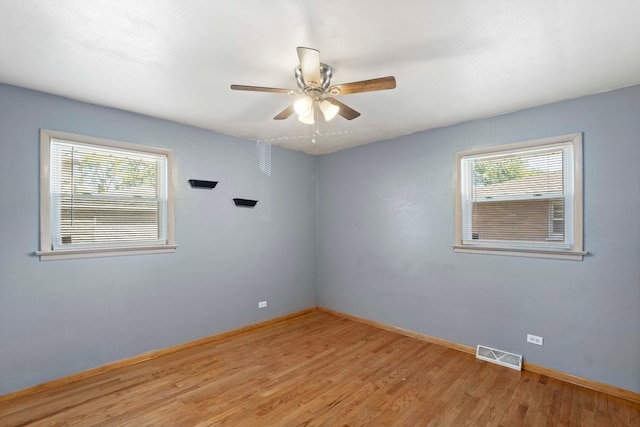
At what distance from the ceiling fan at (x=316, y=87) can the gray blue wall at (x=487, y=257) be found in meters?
1.76

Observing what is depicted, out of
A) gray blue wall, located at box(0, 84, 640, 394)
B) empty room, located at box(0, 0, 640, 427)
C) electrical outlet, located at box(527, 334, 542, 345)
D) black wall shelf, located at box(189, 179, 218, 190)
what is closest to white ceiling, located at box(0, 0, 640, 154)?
empty room, located at box(0, 0, 640, 427)

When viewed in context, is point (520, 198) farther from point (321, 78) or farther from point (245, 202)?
point (245, 202)

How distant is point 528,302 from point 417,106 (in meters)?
2.19

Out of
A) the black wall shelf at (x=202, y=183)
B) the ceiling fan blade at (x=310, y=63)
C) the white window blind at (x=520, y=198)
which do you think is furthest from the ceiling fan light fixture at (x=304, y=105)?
the white window blind at (x=520, y=198)

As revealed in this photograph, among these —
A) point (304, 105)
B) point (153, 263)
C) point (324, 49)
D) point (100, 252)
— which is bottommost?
point (153, 263)

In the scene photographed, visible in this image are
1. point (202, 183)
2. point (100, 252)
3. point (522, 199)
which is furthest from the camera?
point (202, 183)

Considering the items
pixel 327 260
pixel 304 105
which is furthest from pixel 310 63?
pixel 327 260

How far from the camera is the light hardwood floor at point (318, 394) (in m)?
2.18

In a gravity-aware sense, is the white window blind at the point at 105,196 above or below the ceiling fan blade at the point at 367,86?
below

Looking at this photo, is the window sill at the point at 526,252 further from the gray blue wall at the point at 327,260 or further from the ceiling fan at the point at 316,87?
the ceiling fan at the point at 316,87

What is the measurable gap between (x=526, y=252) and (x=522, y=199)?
0.52m

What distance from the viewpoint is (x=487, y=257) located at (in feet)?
10.4

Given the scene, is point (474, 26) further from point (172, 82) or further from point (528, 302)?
point (528, 302)

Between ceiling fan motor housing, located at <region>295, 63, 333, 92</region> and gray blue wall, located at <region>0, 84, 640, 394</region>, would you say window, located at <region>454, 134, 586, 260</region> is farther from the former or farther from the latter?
ceiling fan motor housing, located at <region>295, 63, 333, 92</region>
